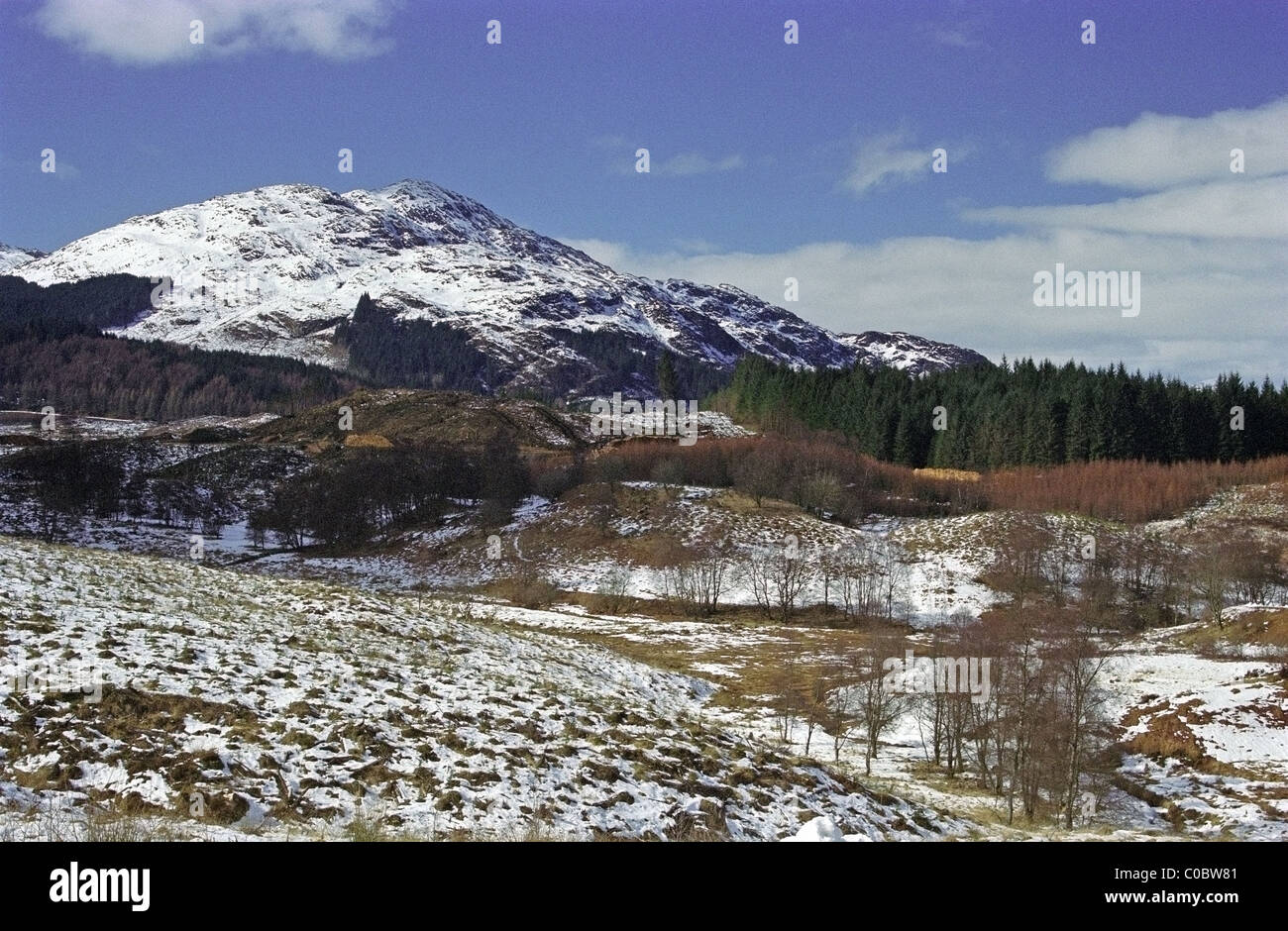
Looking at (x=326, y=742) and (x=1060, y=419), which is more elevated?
(x=1060, y=419)

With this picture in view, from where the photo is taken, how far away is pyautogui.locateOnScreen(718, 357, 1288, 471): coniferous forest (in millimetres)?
118750

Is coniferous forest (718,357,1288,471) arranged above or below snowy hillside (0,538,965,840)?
above

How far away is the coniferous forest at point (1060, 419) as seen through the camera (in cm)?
11875

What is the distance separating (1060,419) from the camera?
121562mm

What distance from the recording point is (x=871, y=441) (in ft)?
442

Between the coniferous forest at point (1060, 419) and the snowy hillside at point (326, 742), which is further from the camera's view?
the coniferous forest at point (1060, 419)

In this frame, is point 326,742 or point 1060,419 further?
point 1060,419

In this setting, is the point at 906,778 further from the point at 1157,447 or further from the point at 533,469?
the point at 1157,447

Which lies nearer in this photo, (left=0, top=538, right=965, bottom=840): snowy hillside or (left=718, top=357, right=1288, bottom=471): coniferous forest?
(left=0, top=538, right=965, bottom=840): snowy hillside
